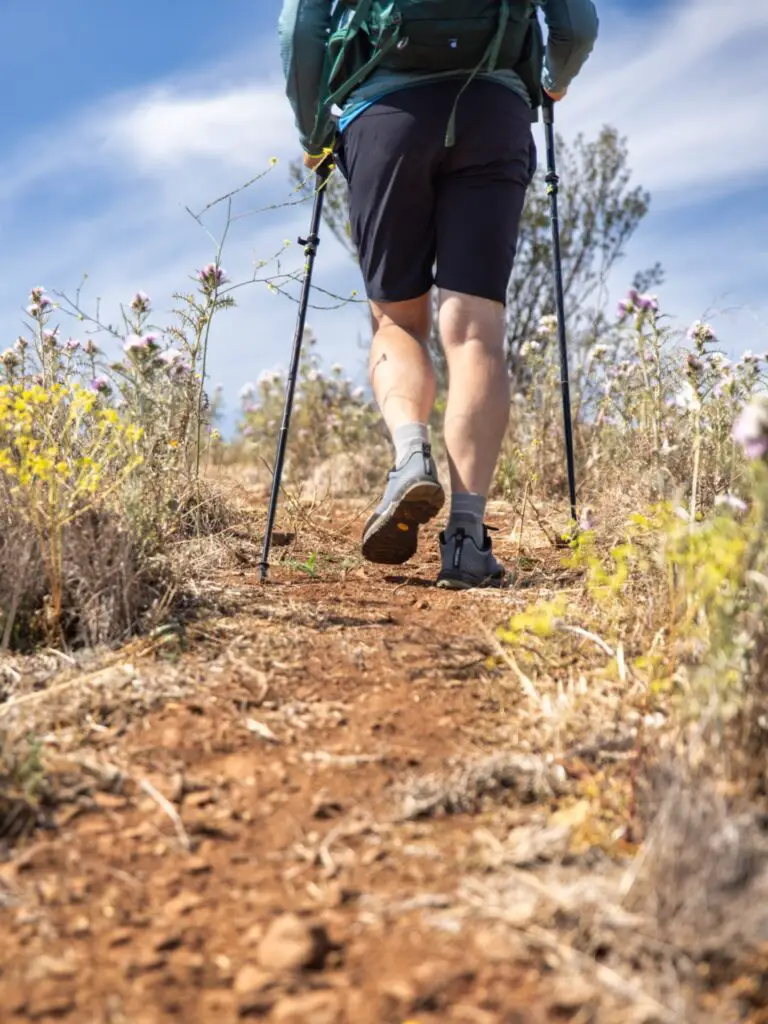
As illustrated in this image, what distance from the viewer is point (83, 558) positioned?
2443 millimetres

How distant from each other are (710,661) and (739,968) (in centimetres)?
55

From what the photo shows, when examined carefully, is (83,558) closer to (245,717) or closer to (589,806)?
(245,717)

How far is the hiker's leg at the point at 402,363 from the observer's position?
307 centimetres

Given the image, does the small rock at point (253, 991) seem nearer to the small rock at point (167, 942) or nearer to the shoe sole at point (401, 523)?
the small rock at point (167, 942)

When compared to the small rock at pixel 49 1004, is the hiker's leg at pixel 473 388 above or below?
above

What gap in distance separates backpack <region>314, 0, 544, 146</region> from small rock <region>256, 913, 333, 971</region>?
2.18m

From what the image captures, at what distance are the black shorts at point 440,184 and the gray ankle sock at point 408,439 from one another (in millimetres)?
422

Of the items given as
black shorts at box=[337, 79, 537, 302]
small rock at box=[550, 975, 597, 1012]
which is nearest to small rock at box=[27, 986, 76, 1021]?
small rock at box=[550, 975, 597, 1012]

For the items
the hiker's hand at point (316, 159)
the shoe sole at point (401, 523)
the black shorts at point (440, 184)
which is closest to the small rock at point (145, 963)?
the shoe sole at point (401, 523)

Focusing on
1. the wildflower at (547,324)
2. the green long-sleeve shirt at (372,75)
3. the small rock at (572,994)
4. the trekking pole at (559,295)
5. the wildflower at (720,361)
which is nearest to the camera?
the small rock at (572,994)

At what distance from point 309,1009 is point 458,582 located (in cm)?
184

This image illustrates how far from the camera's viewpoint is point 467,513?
301cm

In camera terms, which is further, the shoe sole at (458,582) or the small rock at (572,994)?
the shoe sole at (458,582)

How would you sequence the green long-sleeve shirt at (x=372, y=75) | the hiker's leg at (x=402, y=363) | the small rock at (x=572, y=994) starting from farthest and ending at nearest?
the hiker's leg at (x=402, y=363)
the green long-sleeve shirt at (x=372, y=75)
the small rock at (x=572, y=994)
